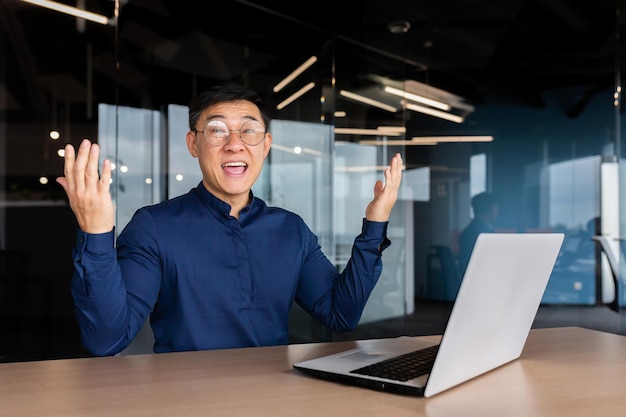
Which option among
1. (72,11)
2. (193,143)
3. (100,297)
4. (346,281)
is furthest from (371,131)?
(100,297)

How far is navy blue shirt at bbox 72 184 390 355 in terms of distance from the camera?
1.77 m

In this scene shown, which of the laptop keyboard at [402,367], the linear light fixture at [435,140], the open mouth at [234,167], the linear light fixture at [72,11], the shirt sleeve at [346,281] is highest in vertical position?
the linear light fixture at [72,11]

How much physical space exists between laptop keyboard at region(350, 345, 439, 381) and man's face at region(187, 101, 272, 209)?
0.83 meters

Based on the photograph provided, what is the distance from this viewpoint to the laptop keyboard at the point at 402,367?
3.70 ft

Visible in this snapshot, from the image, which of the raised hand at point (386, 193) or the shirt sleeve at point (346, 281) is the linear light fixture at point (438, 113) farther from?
the raised hand at point (386, 193)

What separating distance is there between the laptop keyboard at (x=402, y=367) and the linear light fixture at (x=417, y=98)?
13.7 feet

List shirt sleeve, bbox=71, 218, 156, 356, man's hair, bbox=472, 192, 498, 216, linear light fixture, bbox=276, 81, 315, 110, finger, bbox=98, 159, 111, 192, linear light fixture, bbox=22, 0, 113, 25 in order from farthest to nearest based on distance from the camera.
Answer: man's hair, bbox=472, 192, 498, 216 < linear light fixture, bbox=276, 81, 315, 110 < linear light fixture, bbox=22, 0, 113, 25 < shirt sleeve, bbox=71, 218, 156, 356 < finger, bbox=98, 159, 111, 192

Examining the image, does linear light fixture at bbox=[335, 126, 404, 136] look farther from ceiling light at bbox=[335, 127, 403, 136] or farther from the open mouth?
the open mouth

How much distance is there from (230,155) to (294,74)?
3.29 metres

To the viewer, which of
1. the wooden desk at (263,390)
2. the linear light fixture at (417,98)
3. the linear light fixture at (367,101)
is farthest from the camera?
the linear light fixture at (417,98)

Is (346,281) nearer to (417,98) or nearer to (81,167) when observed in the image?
(81,167)

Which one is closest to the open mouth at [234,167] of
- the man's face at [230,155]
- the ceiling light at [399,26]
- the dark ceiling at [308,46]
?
the man's face at [230,155]

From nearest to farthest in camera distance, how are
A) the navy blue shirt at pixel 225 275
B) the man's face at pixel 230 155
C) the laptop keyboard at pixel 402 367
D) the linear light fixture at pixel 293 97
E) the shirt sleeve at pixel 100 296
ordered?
the laptop keyboard at pixel 402 367 → the shirt sleeve at pixel 100 296 → the navy blue shirt at pixel 225 275 → the man's face at pixel 230 155 → the linear light fixture at pixel 293 97

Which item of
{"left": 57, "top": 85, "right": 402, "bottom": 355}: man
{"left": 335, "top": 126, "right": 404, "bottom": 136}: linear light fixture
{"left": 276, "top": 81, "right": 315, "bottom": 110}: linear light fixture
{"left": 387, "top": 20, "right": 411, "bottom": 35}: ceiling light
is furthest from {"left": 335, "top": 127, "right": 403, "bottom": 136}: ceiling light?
{"left": 57, "top": 85, "right": 402, "bottom": 355}: man
